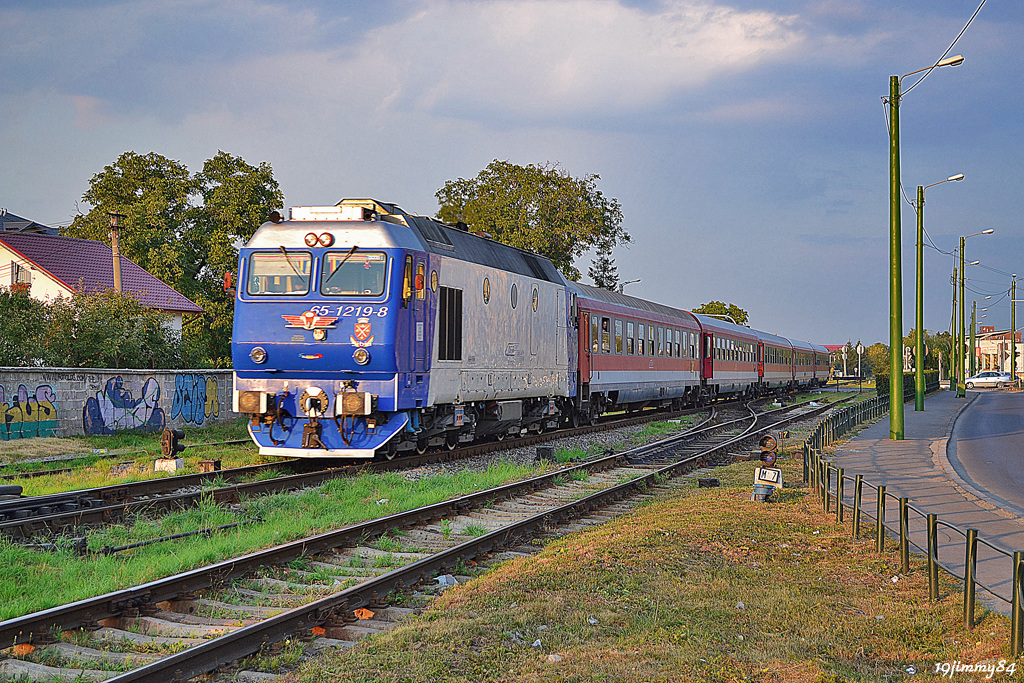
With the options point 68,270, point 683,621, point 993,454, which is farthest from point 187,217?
point 683,621

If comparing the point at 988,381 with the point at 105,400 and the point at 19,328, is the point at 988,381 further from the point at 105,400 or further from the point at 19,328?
the point at 19,328

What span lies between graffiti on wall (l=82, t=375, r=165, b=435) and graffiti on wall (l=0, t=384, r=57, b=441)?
921 mm

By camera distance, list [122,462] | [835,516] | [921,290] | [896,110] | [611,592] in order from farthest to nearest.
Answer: [921,290]
[896,110]
[122,462]
[835,516]
[611,592]

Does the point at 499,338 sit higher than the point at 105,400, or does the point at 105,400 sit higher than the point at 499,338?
the point at 499,338

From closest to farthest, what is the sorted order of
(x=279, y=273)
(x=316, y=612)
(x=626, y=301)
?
(x=316, y=612)
(x=279, y=273)
(x=626, y=301)

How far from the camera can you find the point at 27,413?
18.8m

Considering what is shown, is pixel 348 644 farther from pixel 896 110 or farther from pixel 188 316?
pixel 188 316

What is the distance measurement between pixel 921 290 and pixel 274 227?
28938 mm

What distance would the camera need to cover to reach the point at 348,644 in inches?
243

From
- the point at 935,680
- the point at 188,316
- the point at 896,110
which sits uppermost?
the point at 896,110

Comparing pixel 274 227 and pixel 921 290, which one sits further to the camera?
pixel 921 290

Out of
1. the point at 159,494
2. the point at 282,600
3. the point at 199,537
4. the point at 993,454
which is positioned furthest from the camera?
the point at 993,454

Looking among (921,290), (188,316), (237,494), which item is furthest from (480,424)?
(188,316)

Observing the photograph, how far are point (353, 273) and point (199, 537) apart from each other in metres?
5.96
